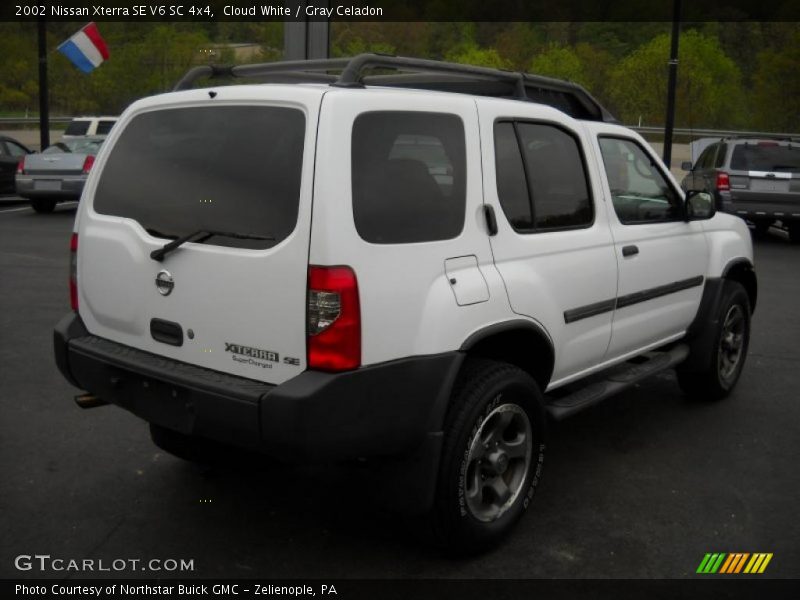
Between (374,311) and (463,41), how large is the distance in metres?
73.1

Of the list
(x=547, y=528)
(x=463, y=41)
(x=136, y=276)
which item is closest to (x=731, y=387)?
(x=547, y=528)

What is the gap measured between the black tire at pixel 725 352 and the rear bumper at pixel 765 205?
319 inches

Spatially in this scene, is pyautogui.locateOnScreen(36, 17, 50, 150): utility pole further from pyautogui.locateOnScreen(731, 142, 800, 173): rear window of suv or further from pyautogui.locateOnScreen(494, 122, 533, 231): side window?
pyautogui.locateOnScreen(494, 122, 533, 231): side window

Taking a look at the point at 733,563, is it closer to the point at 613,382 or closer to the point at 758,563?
the point at 758,563

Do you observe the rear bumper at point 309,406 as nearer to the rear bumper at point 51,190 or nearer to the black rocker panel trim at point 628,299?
the black rocker panel trim at point 628,299

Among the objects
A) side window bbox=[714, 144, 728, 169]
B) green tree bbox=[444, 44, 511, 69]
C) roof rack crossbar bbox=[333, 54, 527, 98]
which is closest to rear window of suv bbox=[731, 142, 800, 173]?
side window bbox=[714, 144, 728, 169]

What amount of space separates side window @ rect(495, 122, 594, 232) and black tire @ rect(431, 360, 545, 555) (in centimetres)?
69

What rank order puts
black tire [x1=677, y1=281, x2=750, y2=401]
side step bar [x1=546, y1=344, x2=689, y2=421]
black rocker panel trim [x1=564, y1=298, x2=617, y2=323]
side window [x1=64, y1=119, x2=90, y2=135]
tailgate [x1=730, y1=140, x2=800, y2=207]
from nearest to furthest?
1. black rocker panel trim [x1=564, y1=298, x2=617, y2=323]
2. side step bar [x1=546, y1=344, x2=689, y2=421]
3. black tire [x1=677, y1=281, x2=750, y2=401]
4. tailgate [x1=730, y1=140, x2=800, y2=207]
5. side window [x1=64, y1=119, x2=90, y2=135]

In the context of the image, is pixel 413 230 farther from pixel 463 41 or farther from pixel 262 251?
Answer: pixel 463 41

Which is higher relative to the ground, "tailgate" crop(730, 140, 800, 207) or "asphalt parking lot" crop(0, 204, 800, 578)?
"tailgate" crop(730, 140, 800, 207)

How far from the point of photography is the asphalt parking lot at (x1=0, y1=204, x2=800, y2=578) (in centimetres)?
355

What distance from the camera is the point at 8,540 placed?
11.9 ft

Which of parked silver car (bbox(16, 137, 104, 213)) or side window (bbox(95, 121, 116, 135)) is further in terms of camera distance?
side window (bbox(95, 121, 116, 135))

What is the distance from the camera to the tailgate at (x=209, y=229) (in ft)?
10.2
